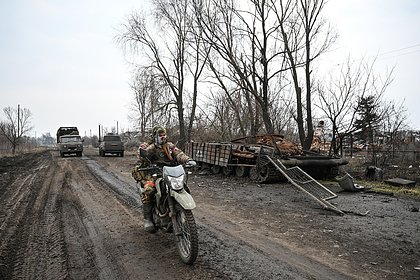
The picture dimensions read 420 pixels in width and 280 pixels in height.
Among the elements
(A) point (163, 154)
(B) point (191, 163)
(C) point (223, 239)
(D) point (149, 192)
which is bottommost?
(C) point (223, 239)

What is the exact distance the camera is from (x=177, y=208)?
4699 millimetres

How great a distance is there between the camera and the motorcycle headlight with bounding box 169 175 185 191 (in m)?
4.56

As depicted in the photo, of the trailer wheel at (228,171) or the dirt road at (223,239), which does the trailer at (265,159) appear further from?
the dirt road at (223,239)

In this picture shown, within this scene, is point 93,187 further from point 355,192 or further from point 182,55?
point 182,55

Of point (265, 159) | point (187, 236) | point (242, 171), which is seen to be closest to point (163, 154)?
point (187, 236)

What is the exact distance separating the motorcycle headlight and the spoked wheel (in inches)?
10.4

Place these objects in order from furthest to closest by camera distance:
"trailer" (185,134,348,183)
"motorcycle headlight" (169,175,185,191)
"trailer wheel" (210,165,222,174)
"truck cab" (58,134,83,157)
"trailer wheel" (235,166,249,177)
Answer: "truck cab" (58,134,83,157) → "trailer wheel" (210,165,222,174) → "trailer wheel" (235,166,249,177) → "trailer" (185,134,348,183) → "motorcycle headlight" (169,175,185,191)

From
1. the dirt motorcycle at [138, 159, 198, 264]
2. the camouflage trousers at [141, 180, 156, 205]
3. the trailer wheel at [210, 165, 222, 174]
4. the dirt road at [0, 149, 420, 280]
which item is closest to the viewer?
the dirt road at [0, 149, 420, 280]

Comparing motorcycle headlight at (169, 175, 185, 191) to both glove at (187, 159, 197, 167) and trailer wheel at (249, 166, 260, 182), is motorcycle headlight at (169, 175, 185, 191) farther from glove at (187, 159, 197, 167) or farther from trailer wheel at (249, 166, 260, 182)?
trailer wheel at (249, 166, 260, 182)

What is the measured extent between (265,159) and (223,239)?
6937 mm

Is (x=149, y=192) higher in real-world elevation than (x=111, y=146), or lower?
lower

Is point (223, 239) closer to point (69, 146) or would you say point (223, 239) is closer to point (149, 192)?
point (149, 192)

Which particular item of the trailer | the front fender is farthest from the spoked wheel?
the trailer

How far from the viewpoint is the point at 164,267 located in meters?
4.30
